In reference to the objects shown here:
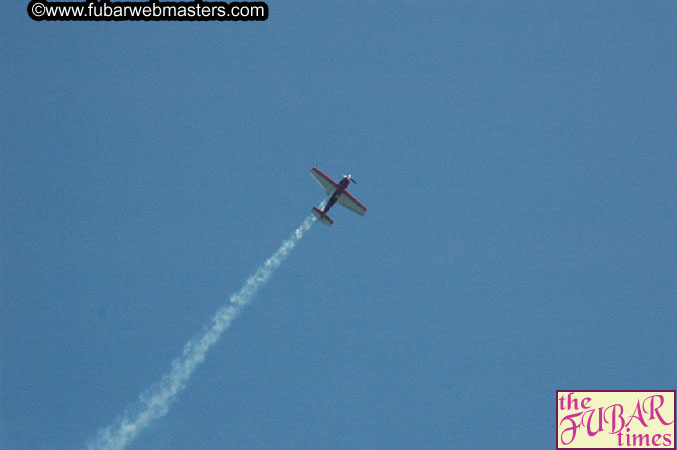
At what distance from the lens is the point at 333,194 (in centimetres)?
7494

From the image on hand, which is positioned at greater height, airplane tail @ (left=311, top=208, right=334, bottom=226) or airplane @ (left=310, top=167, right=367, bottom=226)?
airplane @ (left=310, top=167, right=367, bottom=226)

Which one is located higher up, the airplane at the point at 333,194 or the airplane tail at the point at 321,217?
the airplane at the point at 333,194

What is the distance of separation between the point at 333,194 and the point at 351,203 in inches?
110

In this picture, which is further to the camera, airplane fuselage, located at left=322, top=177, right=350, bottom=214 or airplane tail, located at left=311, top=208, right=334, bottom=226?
airplane tail, located at left=311, top=208, right=334, bottom=226

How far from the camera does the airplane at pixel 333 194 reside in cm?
7402

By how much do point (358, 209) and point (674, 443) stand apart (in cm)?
3603

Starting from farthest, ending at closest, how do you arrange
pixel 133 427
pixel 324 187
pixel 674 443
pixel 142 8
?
pixel 324 187 < pixel 133 427 < pixel 674 443 < pixel 142 8

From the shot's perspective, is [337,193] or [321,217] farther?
[321,217]

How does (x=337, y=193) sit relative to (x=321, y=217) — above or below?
above

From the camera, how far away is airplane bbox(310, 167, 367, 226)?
7402cm

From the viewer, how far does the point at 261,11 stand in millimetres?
57281

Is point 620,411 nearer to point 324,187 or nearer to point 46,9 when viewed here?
point 324,187

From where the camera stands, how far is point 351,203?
252 feet

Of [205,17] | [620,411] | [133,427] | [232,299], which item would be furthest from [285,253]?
[620,411]
